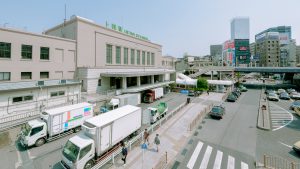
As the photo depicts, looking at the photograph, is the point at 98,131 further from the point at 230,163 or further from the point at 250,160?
A: the point at 250,160

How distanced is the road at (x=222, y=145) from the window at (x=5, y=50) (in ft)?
92.0

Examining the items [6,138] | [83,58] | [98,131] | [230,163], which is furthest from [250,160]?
[83,58]

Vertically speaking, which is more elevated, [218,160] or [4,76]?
[4,76]

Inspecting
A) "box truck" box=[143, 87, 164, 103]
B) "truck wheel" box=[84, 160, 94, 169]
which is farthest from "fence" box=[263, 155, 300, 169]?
"box truck" box=[143, 87, 164, 103]

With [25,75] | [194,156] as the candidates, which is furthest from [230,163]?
[25,75]

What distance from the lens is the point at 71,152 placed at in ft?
37.6

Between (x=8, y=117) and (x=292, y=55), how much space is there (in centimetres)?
17511

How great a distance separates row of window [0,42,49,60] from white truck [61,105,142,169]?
65.6 feet

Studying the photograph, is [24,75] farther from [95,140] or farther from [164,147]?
[164,147]

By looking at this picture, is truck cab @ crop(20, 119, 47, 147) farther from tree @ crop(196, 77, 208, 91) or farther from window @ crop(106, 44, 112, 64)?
tree @ crop(196, 77, 208, 91)

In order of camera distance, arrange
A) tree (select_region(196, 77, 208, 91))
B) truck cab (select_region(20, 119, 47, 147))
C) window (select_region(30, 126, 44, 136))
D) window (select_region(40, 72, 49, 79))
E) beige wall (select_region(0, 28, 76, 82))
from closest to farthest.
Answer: truck cab (select_region(20, 119, 47, 147))
window (select_region(30, 126, 44, 136))
beige wall (select_region(0, 28, 76, 82))
window (select_region(40, 72, 49, 79))
tree (select_region(196, 77, 208, 91))

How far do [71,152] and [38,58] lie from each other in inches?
869

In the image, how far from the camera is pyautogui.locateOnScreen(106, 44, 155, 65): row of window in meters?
37.9

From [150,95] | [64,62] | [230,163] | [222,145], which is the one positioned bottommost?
[230,163]
